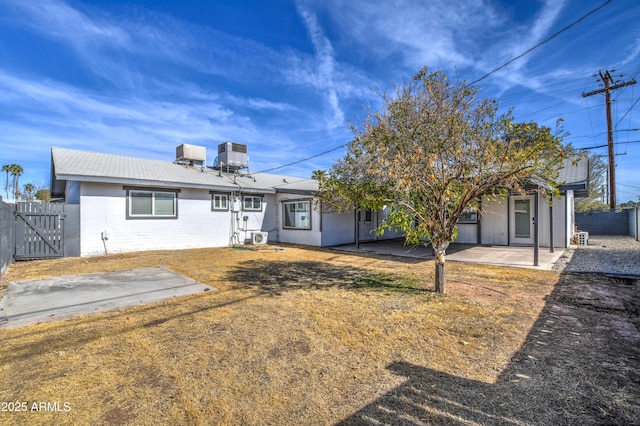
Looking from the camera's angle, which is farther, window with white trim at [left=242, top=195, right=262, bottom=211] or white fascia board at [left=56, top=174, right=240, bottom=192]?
window with white trim at [left=242, top=195, right=262, bottom=211]

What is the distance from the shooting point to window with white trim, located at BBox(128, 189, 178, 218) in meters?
11.4

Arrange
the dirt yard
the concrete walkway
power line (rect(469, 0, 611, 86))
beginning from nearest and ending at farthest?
the dirt yard, power line (rect(469, 0, 611, 86)), the concrete walkway

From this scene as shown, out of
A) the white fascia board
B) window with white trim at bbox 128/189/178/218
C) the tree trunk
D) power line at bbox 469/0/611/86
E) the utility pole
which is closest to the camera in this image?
the tree trunk

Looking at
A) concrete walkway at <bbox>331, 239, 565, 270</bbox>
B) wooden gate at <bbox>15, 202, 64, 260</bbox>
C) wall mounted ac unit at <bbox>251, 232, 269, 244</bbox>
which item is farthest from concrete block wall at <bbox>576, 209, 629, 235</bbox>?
wooden gate at <bbox>15, 202, 64, 260</bbox>

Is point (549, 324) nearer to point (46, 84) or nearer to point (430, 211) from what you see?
point (430, 211)

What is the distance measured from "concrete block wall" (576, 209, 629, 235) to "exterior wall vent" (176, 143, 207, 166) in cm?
2250

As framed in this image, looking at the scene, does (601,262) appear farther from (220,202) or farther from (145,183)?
(145,183)

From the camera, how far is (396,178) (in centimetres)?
513

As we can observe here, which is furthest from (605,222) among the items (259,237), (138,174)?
(138,174)

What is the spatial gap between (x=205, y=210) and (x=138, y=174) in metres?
2.88

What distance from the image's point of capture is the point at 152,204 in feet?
38.7

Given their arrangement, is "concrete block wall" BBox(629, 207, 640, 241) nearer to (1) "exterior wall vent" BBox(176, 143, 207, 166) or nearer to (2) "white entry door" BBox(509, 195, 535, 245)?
(2) "white entry door" BBox(509, 195, 535, 245)

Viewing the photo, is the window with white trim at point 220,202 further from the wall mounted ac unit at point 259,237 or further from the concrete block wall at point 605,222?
the concrete block wall at point 605,222

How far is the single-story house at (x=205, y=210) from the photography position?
10.5 meters
